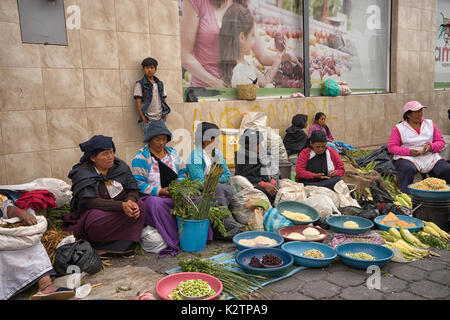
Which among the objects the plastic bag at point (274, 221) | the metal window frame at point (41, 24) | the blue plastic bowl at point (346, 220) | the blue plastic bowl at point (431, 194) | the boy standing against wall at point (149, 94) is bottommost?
the blue plastic bowl at point (346, 220)

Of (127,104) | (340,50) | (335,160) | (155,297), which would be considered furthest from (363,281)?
(340,50)

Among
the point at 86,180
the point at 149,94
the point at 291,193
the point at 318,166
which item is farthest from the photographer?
the point at 149,94

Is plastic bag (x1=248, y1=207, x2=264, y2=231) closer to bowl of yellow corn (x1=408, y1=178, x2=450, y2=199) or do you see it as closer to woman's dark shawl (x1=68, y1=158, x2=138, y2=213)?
woman's dark shawl (x1=68, y1=158, x2=138, y2=213)

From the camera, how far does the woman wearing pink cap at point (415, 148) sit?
5542 mm

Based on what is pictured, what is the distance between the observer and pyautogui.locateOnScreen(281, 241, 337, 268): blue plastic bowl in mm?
3361

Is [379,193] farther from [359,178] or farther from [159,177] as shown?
[159,177]

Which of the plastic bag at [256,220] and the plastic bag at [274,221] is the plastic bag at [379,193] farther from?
the plastic bag at [256,220]

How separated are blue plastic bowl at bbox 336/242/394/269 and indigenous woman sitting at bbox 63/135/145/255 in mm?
1977

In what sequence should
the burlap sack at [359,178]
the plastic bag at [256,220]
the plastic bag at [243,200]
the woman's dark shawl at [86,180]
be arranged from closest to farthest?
the woman's dark shawl at [86,180]
the plastic bag at [256,220]
the plastic bag at [243,200]
the burlap sack at [359,178]

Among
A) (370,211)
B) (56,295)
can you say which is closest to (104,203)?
(56,295)

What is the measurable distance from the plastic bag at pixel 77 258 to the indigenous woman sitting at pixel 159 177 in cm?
68

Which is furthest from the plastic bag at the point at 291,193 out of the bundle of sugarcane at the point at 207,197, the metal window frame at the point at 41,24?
the metal window frame at the point at 41,24

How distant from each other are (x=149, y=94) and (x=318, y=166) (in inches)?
116

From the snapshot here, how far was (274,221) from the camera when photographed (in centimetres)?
421
